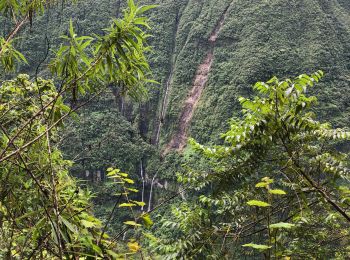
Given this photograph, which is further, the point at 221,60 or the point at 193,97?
the point at 221,60

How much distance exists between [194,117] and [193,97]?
3.20m

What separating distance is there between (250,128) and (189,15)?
44.4 meters

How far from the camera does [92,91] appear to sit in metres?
1.94

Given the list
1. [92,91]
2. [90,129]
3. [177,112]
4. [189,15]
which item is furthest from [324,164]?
[189,15]

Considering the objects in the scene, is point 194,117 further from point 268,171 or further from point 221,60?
point 268,171

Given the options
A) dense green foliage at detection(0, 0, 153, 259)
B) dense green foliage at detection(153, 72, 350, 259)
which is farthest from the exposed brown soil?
dense green foliage at detection(0, 0, 153, 259)

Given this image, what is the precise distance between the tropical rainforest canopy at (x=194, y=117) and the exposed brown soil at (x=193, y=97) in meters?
0.16

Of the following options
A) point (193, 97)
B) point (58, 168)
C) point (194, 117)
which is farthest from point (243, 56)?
point (58, 168)

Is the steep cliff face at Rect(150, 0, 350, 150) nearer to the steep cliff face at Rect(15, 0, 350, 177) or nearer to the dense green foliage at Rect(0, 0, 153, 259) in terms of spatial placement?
the steep cliff face at Rect(15, 0, 350, 177)

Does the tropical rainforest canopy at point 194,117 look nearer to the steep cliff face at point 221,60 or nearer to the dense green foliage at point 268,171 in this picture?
the dense green foliage at point 268,171

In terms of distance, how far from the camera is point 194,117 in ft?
113

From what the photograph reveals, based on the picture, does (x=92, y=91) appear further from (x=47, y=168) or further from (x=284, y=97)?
(x=284, y=97)

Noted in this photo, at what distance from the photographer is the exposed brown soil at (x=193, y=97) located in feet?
112

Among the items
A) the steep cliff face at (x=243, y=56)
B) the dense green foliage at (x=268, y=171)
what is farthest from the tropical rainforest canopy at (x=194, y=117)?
the steep cliff face at (x=243, y=56)
